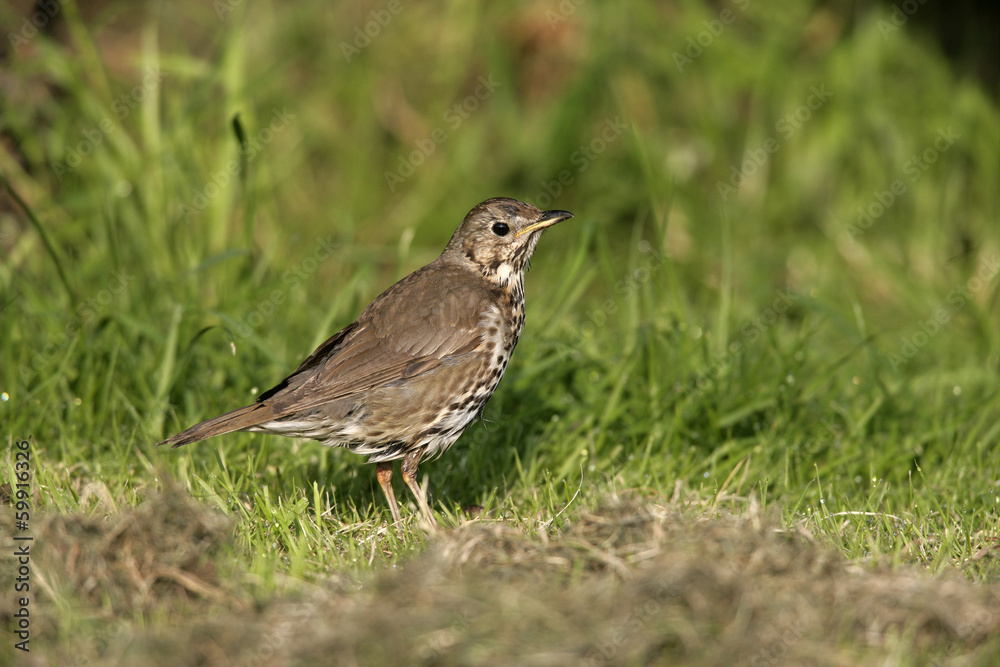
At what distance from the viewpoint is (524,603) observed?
2.77 metres

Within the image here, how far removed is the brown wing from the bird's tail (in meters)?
0.09

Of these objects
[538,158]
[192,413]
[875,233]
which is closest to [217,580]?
[192,413]

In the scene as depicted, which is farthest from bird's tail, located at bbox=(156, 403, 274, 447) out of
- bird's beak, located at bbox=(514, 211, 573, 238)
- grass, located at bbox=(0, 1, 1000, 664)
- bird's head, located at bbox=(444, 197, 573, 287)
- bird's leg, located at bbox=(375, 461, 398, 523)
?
bird's beak, located at bbox=(514, 211, 573, 238)

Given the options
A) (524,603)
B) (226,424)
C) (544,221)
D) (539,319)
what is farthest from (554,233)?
(524,603)

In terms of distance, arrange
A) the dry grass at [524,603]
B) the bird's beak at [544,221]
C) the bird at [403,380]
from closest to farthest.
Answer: the dry grass at [524,603]
the bird at [403,380]
the bird's beak at [544,221]

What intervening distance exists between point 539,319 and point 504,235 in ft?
3.67

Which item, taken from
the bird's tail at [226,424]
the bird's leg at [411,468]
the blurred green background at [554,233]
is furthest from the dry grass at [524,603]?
the bird's leg at [411,468]

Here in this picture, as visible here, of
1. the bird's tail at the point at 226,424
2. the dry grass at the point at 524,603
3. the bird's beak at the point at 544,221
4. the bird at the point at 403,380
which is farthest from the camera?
the bird's beak at the point at 544,221

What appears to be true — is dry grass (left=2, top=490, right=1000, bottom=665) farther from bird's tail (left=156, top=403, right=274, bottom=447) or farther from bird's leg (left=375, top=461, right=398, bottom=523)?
bird's leg (left=375, top=461, right=398, bottom=523)

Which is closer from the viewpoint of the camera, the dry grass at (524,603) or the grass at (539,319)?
the dry grass at (524,603)

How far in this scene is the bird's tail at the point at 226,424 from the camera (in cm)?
408

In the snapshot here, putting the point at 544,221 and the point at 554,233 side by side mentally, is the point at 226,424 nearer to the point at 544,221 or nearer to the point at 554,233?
the point at 544,221

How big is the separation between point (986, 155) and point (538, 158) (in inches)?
133

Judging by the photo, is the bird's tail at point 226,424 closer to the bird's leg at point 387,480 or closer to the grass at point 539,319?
the grass at point 539,319
